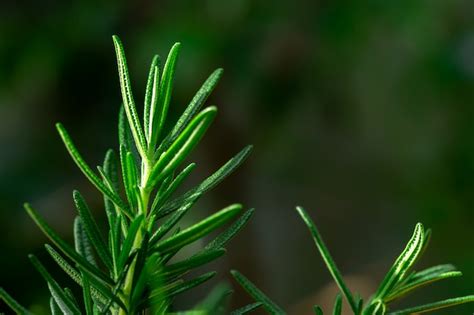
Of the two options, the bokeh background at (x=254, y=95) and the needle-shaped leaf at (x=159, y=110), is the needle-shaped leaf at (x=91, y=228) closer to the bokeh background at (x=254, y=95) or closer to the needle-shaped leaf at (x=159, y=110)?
the needle-shaped leaf at (x=159, y=110)

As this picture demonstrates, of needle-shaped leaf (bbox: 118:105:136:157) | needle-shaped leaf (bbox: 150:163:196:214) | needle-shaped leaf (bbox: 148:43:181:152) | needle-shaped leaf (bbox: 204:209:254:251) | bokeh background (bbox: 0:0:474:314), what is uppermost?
needle-shaped leaf (bbox: 148:43:181:152)

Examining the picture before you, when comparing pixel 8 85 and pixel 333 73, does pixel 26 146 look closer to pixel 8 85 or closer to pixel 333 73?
pixel 8 85

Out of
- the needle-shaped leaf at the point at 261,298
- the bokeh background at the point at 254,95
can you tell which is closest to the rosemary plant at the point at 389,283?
the needle-shaped leaf at the point at 261,298

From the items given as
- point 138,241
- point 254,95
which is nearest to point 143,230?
point 138,241

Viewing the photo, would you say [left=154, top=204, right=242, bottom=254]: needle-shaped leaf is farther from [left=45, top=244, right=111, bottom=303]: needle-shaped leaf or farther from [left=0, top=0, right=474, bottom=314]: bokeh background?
[left=0, top=0, right=474, bottom=314]: bokeh background

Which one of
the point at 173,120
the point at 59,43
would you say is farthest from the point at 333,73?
the point at 59,43

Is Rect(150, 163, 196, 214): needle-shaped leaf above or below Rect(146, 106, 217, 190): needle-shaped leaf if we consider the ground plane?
below

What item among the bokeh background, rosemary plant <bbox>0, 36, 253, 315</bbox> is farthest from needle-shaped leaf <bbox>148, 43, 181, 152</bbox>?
the bokeh background

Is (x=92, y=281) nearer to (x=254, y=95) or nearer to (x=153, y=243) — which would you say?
(x=153, y=243)
